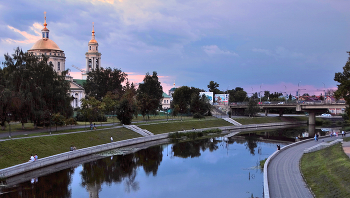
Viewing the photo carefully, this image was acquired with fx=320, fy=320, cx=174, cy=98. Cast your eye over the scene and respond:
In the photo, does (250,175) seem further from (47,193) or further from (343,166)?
(47,193)

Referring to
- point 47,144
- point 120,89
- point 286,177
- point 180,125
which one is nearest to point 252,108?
point 180,125

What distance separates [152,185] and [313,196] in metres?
15.1

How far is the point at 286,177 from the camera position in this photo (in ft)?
96.8

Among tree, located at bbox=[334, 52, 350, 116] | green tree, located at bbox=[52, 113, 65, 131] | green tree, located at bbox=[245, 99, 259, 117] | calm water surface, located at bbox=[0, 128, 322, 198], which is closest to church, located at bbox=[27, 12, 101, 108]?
green tree, located at bbox=[245, 99, 259, 117]

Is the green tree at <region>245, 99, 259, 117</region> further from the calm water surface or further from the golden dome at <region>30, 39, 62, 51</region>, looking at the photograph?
the golden dome at <region>30, 39, 62, 51</region>

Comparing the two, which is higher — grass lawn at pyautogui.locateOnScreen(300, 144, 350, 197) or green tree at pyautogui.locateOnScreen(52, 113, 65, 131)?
green tree at pyautogui.locateOnScreen(52, 113, 65, 131)

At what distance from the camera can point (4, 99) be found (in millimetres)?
45875

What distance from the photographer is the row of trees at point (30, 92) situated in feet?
157

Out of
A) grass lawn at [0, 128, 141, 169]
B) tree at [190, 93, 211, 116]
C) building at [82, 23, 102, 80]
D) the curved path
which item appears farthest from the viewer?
building at [82, 23, 102, 80]

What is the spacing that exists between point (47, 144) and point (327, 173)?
33.6 metres

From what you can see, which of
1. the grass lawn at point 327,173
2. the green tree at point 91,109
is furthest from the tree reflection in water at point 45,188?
the green tree at point 91,109

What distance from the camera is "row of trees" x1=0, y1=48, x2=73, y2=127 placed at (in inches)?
1888

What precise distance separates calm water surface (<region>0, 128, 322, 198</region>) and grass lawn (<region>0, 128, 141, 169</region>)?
4910 mm

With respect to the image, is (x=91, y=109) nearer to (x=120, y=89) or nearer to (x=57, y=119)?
(x=57, y=119)
